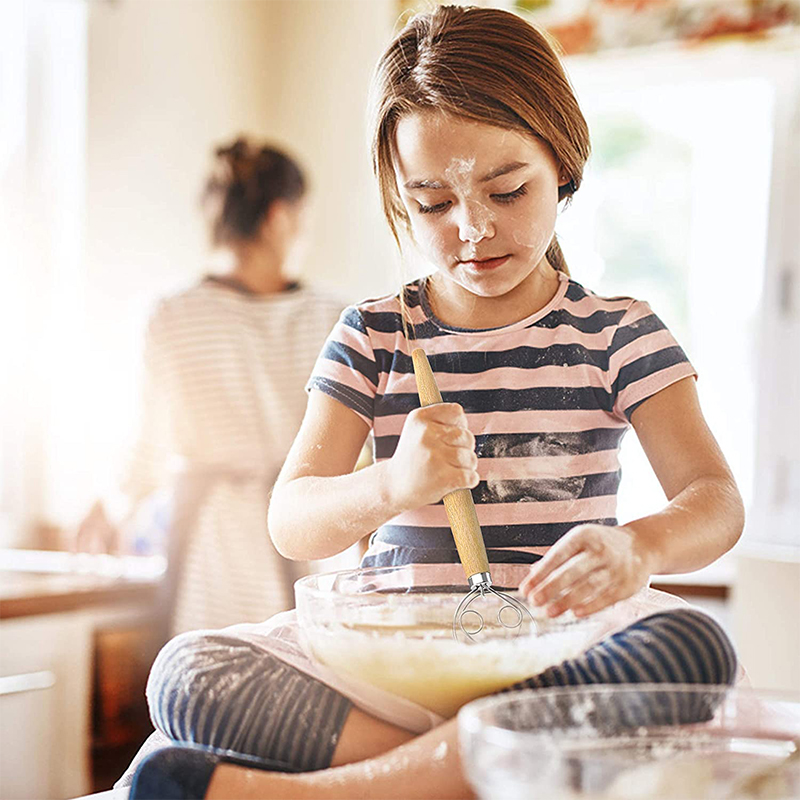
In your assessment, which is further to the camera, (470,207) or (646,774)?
(470,207)

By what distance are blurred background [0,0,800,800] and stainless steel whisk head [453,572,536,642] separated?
159 centimetres

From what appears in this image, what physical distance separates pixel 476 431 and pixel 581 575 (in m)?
0.29

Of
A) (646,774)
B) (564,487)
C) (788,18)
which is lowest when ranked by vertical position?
(646,774)

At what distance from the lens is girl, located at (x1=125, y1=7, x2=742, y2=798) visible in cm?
63

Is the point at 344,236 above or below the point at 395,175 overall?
above

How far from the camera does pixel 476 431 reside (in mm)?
896

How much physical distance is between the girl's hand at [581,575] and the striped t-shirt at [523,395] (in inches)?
8.1

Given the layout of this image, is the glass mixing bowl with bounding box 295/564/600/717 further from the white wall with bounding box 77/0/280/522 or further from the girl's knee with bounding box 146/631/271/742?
the white wall with bounding box 77/0/280/522

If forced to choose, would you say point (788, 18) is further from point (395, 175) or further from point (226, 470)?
point (395, 175)

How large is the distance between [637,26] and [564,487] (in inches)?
75.6

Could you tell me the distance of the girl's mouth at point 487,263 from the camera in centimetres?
84

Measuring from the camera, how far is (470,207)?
0.81 meters

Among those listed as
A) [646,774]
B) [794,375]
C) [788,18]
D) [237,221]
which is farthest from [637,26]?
[646,774]

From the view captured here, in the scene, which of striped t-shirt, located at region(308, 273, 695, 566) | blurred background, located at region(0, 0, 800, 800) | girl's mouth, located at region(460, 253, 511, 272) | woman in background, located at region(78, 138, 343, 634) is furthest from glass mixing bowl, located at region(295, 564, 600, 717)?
blurred background, located at region(0, 0, 800, 800)
